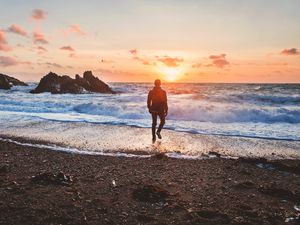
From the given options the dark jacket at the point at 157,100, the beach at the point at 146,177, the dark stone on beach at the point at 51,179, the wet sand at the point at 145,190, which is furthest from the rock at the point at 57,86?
→ the dark stone on beach at the point at 51,179

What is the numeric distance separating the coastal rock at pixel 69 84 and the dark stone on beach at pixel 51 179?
1498 inches

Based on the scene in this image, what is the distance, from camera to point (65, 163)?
734 centimetres

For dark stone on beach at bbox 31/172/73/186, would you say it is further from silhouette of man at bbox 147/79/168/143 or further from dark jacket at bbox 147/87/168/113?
dark jacket at bbox 147/87/168/113

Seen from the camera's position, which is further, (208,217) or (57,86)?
(57,86)

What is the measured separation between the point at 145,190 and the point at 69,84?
1591 inches

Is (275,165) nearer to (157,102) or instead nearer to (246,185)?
(246,185)

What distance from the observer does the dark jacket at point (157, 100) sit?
10.7 m

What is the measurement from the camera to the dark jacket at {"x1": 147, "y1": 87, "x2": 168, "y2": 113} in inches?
422

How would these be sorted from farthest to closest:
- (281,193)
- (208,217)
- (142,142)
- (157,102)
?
(157,102), (142,142), (281,193), (208,217)

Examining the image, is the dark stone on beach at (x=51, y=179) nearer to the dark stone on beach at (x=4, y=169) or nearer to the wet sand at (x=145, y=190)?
the wet sand at (x=145, y=190)

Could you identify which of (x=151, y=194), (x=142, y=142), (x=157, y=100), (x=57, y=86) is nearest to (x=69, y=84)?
(x=57, y=86)

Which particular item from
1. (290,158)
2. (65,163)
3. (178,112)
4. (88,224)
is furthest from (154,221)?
(178,112)

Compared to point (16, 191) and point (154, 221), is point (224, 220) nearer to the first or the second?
point (154, 221)

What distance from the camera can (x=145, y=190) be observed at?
216 inches
